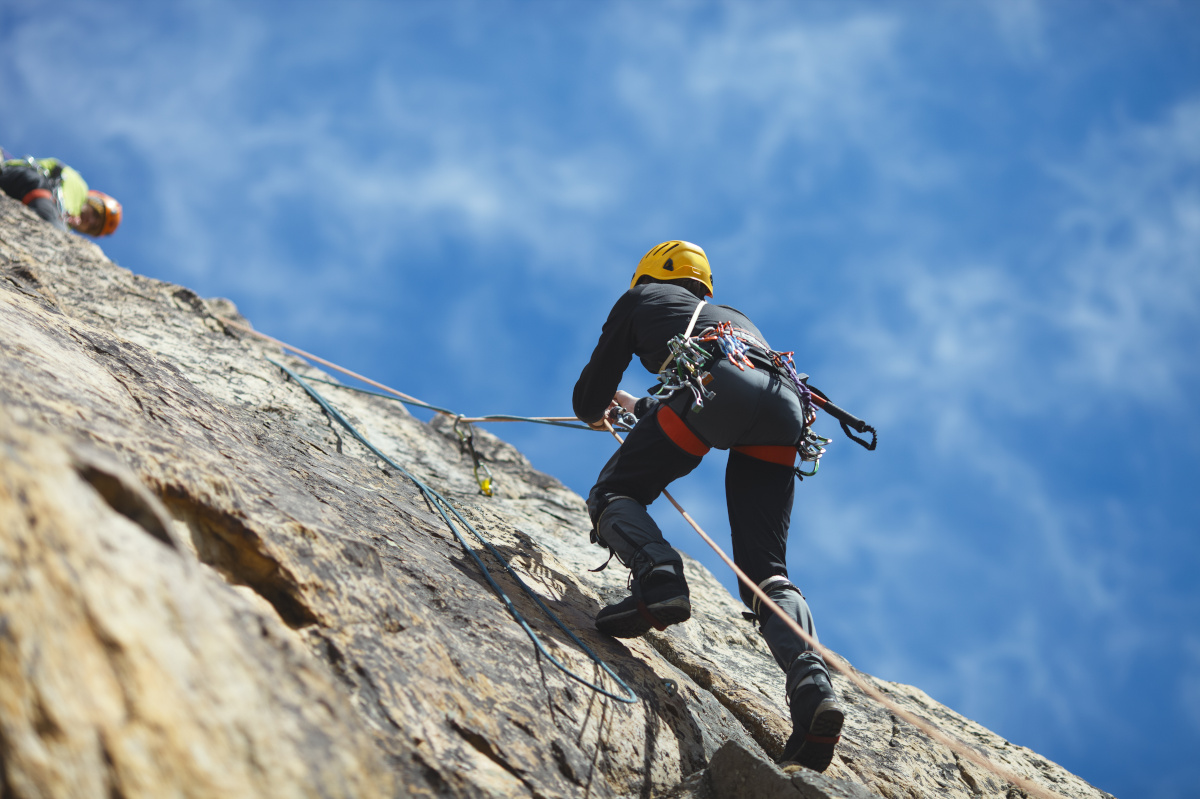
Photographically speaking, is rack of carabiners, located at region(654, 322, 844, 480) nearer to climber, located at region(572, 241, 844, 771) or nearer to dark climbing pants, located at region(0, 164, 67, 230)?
climber, located at region(572, 241, 844, 771)

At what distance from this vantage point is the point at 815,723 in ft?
9.96

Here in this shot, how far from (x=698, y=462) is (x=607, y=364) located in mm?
725

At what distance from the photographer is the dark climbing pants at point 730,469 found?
3.54 m

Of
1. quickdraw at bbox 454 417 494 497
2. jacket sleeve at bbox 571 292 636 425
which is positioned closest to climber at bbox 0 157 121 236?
quickdraw at bbox 454 417 494 497

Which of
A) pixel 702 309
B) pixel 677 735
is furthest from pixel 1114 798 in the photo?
pixel 702 309

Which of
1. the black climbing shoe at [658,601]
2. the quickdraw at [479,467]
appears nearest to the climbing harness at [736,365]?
the black climbing shoe at [658,601]

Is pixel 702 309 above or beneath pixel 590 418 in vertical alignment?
above

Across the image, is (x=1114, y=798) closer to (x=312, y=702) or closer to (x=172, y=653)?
(x=312, y=702)

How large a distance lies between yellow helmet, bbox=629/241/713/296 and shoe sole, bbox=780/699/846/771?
2.26 metres

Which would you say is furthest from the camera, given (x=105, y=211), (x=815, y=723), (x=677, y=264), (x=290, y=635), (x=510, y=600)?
(x=105, y=211)

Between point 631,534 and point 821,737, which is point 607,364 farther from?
point 821,737

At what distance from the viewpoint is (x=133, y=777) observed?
4.88 feet

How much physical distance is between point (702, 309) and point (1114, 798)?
3.39 m

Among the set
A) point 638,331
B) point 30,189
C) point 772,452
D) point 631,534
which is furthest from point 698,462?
point 30,189
